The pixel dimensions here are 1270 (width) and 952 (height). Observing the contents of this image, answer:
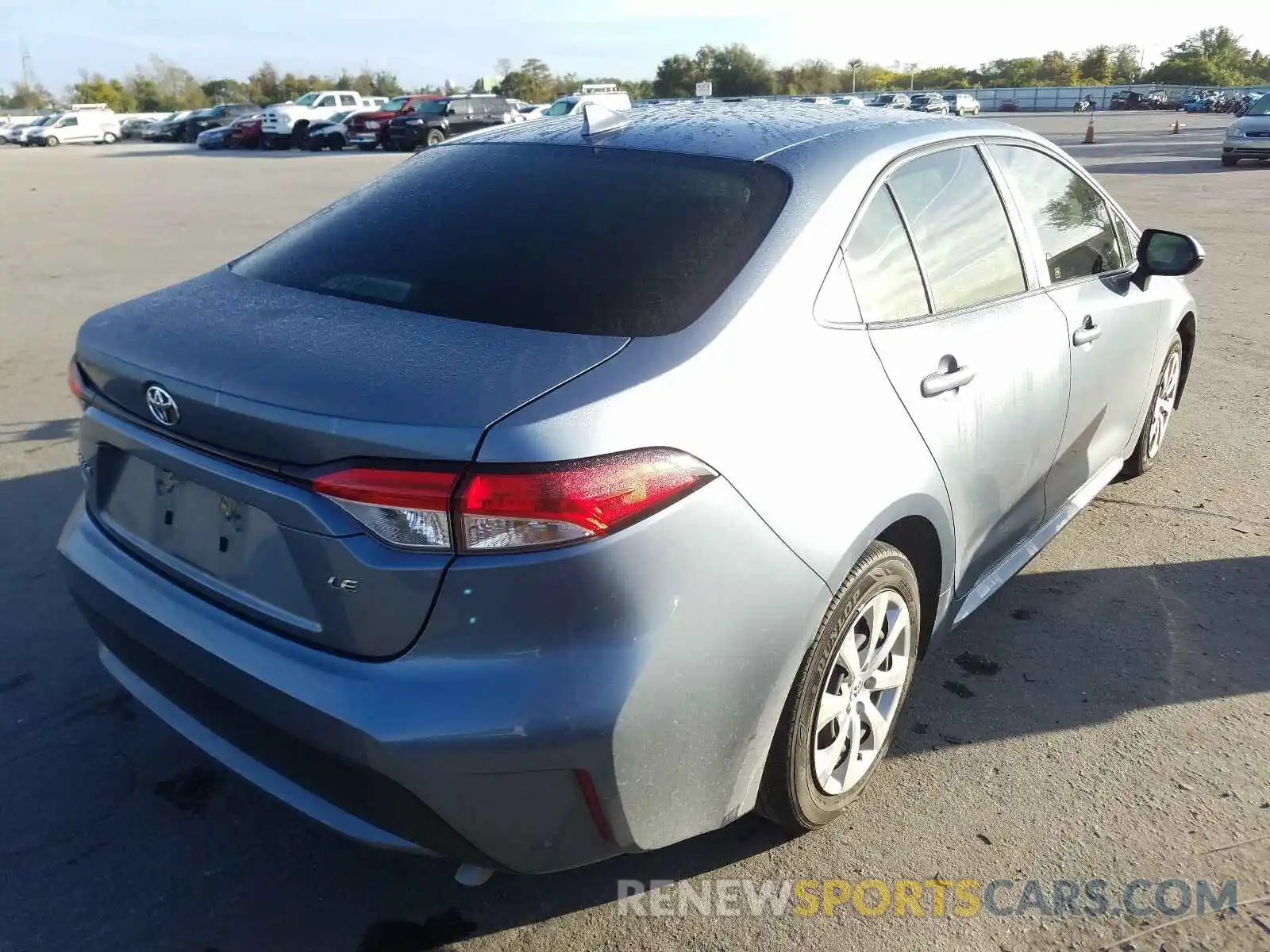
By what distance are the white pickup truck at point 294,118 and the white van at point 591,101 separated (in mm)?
10086

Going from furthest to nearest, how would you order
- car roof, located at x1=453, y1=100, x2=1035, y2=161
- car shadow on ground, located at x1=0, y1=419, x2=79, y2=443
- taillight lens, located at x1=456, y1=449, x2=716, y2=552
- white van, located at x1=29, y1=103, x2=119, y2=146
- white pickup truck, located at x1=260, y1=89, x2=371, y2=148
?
white van, located at x1=29, y1=103, x2=119, y2=146, white pickup truck, located at x1=260, y1=89, x2=371, y2=148, car shadow on ground, located at x1=0, y1=419, x2=79, y2=443, car roof, located at x1=453, y1=100, x2=1035, y2=161, taillight lens, located at x1=456, y1=449, x2=716, y2=552

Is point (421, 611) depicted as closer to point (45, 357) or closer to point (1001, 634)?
point (1001, 634)

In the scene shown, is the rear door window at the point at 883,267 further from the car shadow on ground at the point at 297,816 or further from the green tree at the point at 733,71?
the green tree at the point at 733,71

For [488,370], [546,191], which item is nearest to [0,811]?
[488,370]

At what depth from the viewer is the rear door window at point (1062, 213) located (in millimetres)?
3398

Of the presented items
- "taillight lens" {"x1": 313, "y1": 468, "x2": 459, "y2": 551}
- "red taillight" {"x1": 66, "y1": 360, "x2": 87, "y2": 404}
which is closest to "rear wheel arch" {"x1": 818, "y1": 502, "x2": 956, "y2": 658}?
"taillight lens" {"x1": 313, "y1": 468, "x2": 459, "y2": 551}

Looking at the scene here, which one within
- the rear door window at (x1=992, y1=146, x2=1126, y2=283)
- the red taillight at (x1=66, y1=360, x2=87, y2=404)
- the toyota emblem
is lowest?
the red taillight at (x1=66, y1=360, x2=87, y2=404)

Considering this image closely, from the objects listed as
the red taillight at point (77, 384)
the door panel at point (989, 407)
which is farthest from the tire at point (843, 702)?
the red taillight at point (77, 384)

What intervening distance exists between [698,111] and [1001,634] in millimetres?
2086

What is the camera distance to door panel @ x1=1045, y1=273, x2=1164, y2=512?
3479 mm

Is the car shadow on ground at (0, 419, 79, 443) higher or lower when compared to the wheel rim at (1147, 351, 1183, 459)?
lower

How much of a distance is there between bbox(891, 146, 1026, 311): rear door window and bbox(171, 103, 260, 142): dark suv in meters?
49.9

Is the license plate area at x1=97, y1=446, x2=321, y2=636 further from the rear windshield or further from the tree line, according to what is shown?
the tree line

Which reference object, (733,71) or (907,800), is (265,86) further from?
(907,800)
